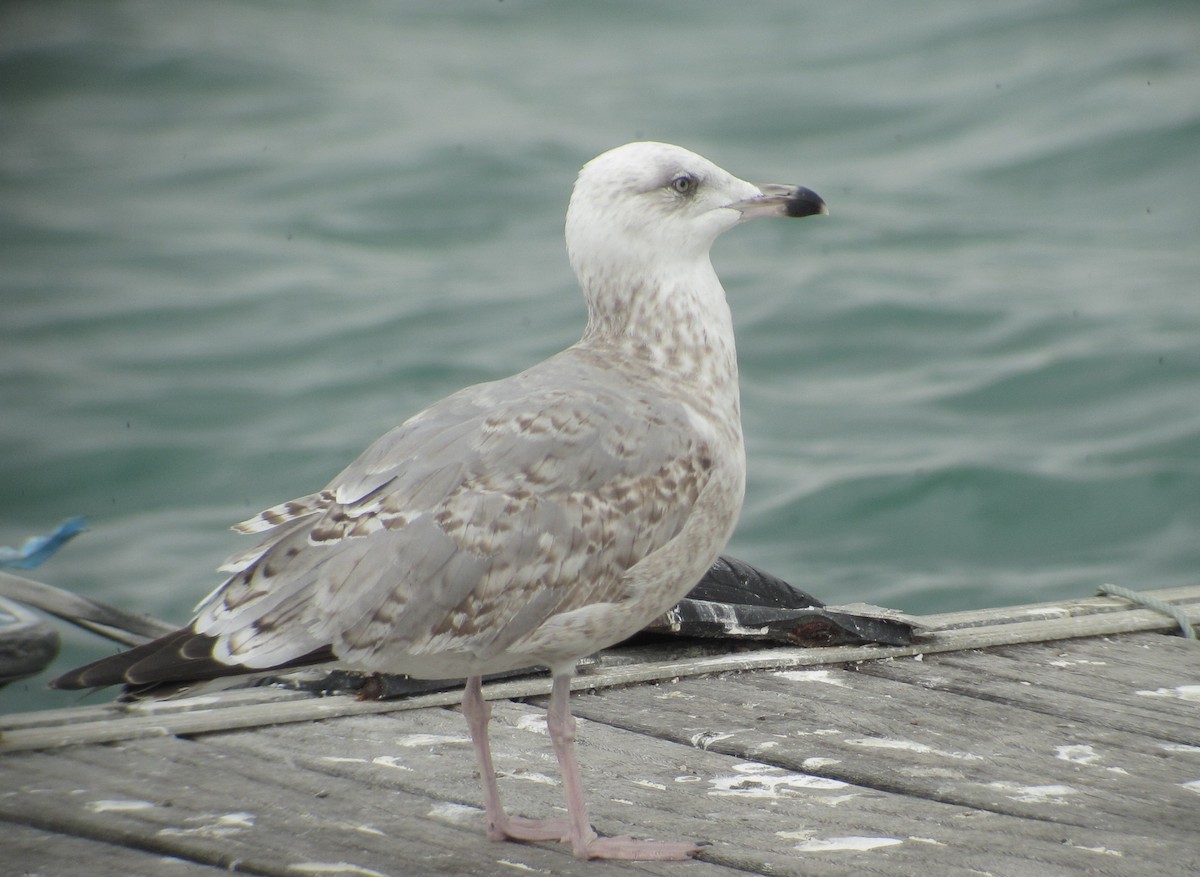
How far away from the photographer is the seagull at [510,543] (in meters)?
3.07

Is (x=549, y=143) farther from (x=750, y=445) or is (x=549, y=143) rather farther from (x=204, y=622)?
(x=204, y=622)

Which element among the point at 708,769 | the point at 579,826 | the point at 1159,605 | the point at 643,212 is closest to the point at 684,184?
the point at 643,212

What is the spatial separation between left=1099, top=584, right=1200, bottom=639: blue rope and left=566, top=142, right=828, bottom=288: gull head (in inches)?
72.3

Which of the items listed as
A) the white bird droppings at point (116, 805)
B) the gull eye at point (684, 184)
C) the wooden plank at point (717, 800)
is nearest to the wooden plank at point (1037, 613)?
the wooden plank at point (717, 800)

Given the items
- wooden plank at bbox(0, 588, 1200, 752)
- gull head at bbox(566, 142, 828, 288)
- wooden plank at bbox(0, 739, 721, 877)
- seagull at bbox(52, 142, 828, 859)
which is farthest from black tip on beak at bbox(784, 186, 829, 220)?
wooden plank at bbox(0, 739, 721, 877)

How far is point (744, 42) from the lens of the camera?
1616 cm

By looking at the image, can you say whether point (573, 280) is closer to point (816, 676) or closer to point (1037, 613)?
point (1037, 613)

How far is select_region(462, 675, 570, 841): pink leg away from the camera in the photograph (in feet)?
10.8

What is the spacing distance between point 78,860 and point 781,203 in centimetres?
208

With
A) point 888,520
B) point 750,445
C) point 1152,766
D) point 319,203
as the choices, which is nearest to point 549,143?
point 319,203

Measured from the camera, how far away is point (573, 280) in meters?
12.2

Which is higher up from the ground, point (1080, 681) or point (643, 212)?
point (643, 212)

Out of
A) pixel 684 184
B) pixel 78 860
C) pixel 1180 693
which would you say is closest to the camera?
pixel 78 860

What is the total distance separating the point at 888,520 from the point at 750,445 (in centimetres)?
105
